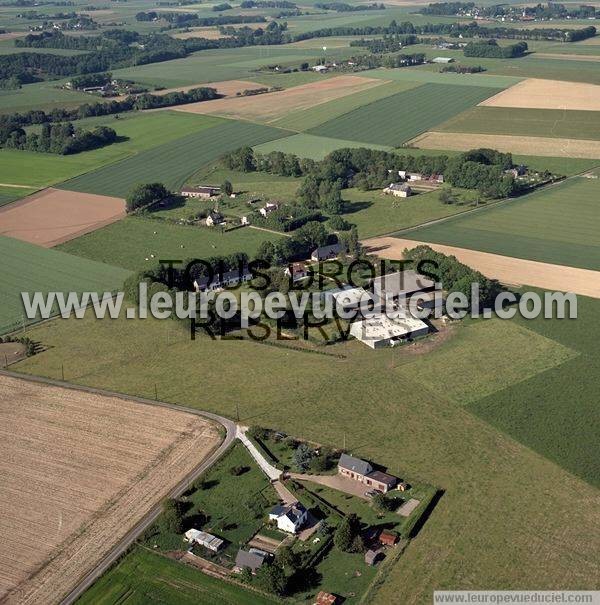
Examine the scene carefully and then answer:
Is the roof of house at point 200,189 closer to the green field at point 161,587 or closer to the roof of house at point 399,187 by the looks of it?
the roof of house at point 399,187

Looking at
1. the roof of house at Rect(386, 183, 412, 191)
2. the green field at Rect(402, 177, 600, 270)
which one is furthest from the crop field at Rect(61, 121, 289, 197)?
the green field at Rect(402, 177, 600, 270)

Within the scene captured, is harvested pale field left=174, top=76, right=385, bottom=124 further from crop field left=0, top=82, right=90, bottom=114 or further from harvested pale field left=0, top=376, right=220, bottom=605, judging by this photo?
harvested pale field left=0, top=376, right=220, bottom=605

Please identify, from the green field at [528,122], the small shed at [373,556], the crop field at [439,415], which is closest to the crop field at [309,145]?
the green field at [528,122]

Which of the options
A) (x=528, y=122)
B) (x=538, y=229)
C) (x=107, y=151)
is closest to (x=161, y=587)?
(x=538, y=229)

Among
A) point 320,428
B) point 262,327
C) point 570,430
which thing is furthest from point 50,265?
point 570,430

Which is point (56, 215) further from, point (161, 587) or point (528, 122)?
point (528, 122)
